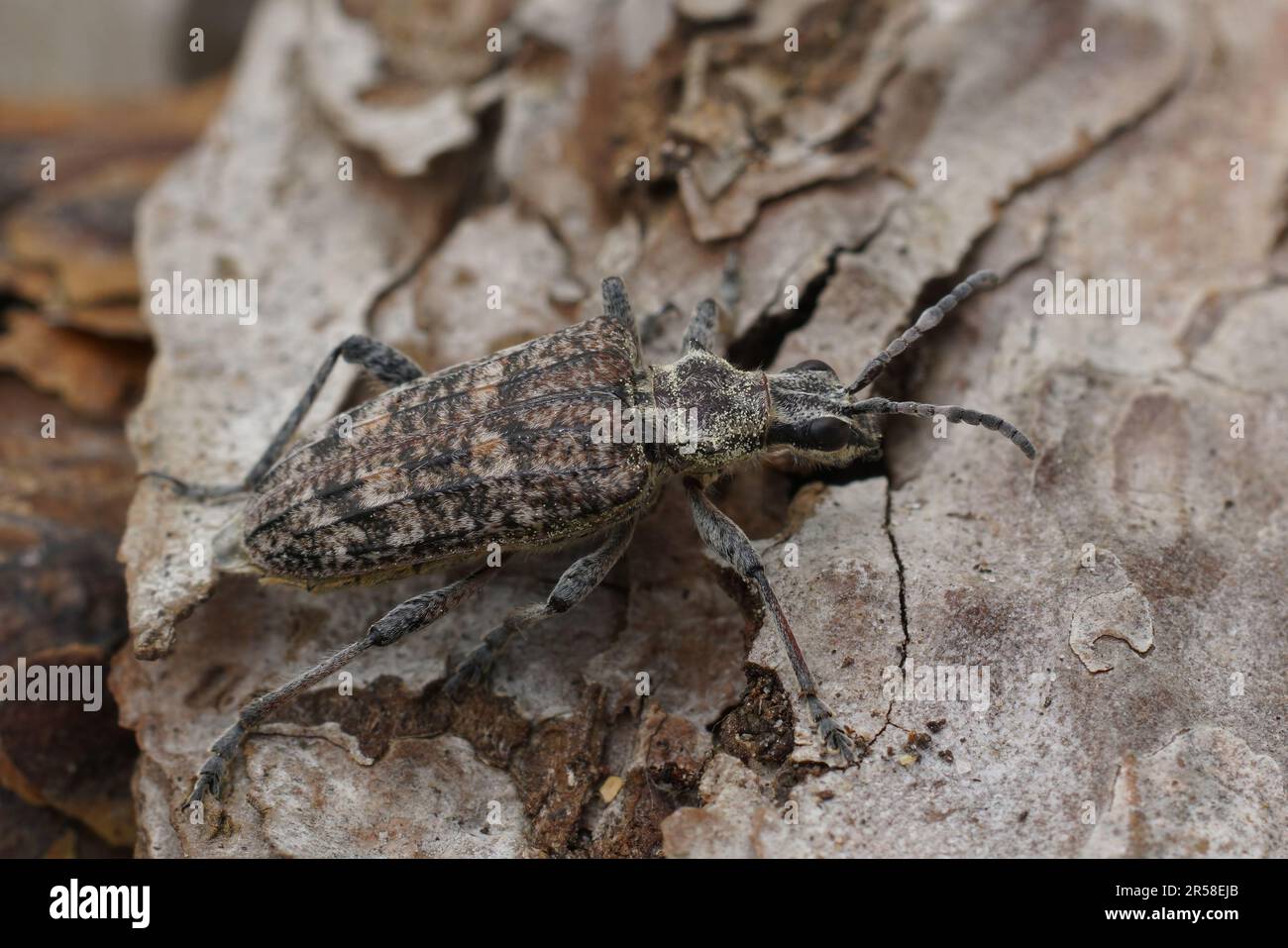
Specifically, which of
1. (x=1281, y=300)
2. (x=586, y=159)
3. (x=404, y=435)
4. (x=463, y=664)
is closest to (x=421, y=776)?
(x=463, y=664)

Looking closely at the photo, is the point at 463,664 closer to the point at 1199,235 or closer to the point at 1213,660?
the point at 1213,660

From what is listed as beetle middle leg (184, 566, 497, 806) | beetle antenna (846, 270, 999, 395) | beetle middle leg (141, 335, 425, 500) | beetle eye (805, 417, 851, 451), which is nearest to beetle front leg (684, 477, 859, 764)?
beetle eye (805, 417, 851, 451)

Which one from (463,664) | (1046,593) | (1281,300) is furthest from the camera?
(1281,300)

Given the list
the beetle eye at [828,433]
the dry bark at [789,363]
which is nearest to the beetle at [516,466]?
the beetle eye at [828,433]

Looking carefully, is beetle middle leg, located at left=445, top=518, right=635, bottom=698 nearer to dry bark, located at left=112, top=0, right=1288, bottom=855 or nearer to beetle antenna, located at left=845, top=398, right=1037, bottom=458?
dry bark, located at left=112, top=0, right=1288, bottom=855

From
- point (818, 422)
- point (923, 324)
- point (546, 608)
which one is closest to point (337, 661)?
point (546, 608)

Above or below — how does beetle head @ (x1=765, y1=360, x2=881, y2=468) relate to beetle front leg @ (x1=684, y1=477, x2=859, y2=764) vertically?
above

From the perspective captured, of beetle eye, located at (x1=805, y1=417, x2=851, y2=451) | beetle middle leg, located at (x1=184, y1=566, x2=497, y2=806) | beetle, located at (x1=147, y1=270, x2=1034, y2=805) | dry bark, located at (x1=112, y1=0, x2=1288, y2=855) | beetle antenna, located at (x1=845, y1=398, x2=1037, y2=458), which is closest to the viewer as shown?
dry bark, located at (x1=112, y1=0, x2=1288, y2=855)
